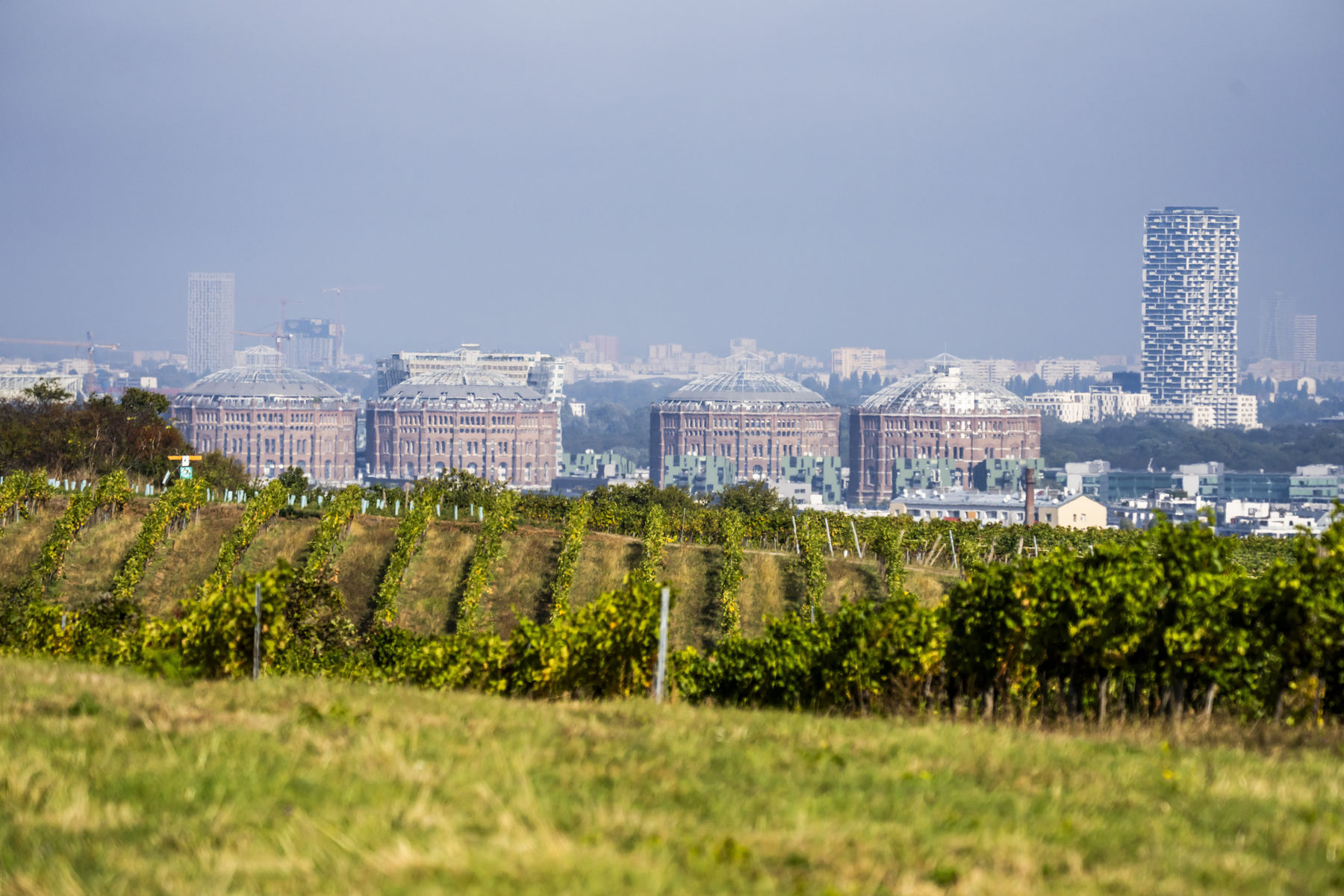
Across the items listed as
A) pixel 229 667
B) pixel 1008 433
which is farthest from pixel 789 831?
pixel 1008 433

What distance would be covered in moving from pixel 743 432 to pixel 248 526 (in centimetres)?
13784

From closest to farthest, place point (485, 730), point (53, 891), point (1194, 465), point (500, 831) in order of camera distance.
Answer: point (53, 891) < point (500, 831) < point (485, 730) < point (1194, 465)

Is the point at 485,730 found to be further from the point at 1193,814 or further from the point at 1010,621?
the point at 1010,621

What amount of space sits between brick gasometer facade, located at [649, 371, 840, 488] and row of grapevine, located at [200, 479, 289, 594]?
129195 millimetres

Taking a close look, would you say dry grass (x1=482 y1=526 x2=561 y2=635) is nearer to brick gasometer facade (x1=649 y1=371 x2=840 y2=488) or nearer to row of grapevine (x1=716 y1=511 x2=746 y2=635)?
row of grapevine (x1=716 y1=511 x2=746 y2=635)

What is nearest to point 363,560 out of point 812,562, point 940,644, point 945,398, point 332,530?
point 332,530

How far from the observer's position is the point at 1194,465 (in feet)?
534

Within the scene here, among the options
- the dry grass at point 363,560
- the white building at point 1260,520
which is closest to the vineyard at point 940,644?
the dry grass at point 363,560

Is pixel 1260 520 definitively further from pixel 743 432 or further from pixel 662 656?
pixel 662 656

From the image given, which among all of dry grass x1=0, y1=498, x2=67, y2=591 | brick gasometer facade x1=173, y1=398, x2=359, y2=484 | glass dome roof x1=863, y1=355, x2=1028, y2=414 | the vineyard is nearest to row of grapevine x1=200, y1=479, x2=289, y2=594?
dry grass x1=0, y1=498, x2=67, y2=591

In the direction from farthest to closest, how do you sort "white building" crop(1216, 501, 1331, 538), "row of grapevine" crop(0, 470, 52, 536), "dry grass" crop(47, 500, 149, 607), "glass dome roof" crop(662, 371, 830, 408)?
1. "glass dome roof" crop(662, 371, 830, 408)
2. "white building" crop(1216, 501, 1331, 538)
3. "row of grapevine" crop(0, 470, 52, 536)
4. "dry grass" crop(47, 500, 149, 607)

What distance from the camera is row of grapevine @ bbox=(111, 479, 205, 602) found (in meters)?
31.2

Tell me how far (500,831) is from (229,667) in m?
9.11

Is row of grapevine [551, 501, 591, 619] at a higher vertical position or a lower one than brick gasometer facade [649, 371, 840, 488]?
lower
